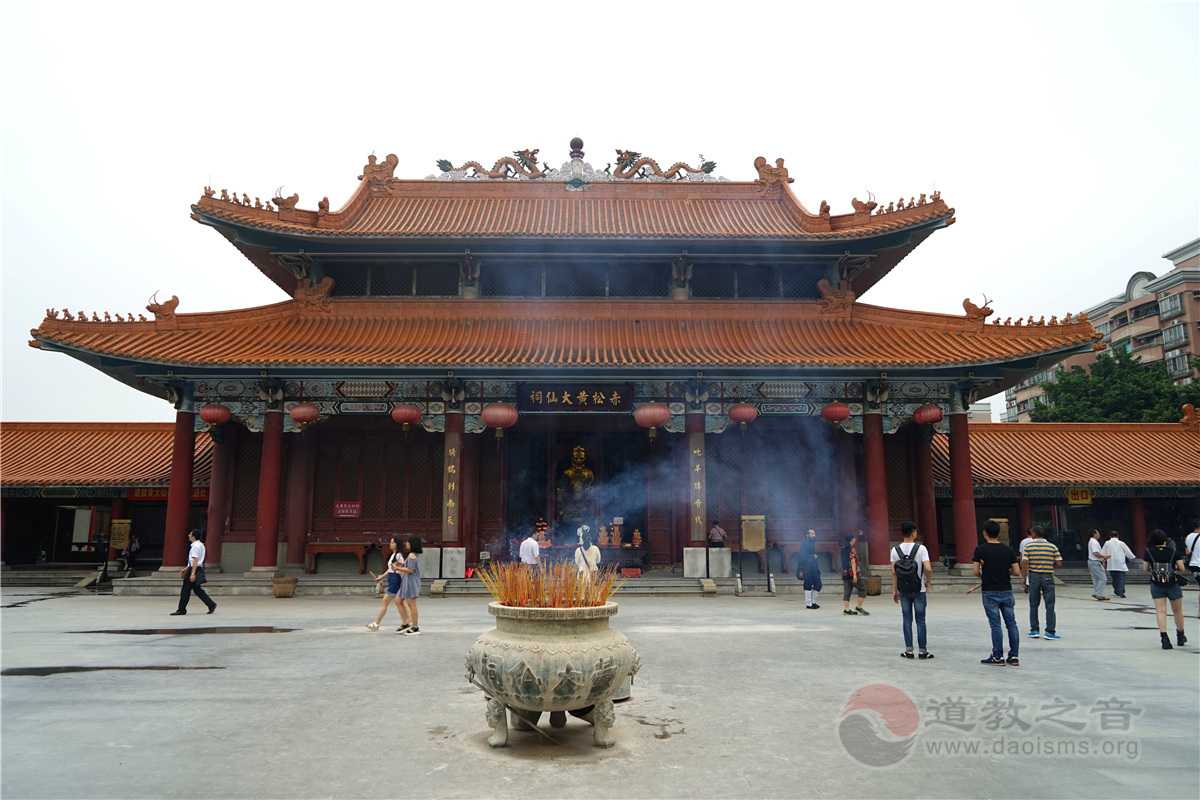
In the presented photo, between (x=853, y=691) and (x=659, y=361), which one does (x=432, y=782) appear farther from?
(x=659, y=361)

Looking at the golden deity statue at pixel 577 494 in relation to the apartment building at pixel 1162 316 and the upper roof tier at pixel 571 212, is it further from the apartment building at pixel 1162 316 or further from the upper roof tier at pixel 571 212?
the apartment building at pixel 1162 316

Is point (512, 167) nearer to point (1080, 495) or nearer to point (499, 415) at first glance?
point (499, 415)

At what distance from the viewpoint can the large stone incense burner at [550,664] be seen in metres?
4.95

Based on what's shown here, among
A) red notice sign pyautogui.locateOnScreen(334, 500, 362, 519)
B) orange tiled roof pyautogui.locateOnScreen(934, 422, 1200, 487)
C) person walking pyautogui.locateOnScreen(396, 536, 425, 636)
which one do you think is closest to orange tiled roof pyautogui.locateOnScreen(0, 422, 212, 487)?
red notice sign pyautogui.locateOnScreen(334, 500, 362, 519)

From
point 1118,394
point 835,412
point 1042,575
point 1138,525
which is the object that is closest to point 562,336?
point 835,412

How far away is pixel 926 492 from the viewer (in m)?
18.9

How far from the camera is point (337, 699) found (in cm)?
643

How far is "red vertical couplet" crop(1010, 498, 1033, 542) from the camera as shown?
69.5ft

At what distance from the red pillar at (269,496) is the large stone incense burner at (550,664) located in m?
13.2

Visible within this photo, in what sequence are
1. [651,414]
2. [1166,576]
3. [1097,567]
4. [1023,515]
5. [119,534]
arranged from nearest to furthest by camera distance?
[1166,576] → [1097,567] → [651,414] → [119,534] → [1023,515]

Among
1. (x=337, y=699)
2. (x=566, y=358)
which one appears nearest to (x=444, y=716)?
(x=337, y=699)

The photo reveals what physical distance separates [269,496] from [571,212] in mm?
11435

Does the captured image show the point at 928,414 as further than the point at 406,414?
Yes

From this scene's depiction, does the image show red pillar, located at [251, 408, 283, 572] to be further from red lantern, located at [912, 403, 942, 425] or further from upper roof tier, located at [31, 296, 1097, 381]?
red lantern, located at [912, 403, 942, 425]
